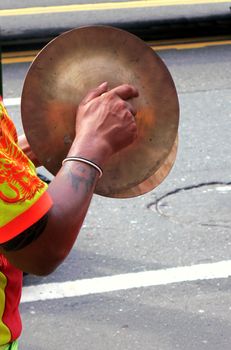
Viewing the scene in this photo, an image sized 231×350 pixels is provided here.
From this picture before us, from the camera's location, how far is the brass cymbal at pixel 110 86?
98.9 inches

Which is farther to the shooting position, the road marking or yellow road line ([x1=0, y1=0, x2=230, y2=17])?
yellow road line ([x1=0, y1=0, x2=230, y2=17])

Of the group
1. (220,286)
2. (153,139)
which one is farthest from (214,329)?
(153,139)

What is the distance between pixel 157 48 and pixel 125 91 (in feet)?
24.6

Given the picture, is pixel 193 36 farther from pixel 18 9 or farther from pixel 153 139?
pixel 153 139

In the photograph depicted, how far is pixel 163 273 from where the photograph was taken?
5.07 metres

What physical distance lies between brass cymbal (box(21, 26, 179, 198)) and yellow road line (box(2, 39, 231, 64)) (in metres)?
6.97

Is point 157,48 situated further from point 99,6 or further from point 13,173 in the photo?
point 13,173

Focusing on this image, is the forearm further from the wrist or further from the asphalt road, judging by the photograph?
the asphalt road

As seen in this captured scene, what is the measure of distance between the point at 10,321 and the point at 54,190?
0.39m

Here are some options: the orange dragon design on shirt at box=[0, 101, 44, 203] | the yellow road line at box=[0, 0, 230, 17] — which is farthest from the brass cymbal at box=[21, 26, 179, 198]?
the yellow road line at box=[0, 0, 230, 17]

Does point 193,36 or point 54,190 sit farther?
point 193,36

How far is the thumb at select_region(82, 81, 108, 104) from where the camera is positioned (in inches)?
97.4

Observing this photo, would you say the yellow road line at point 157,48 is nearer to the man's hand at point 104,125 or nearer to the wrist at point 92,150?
the man's hand at point 104,125

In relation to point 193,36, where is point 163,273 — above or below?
Answer: above
